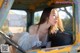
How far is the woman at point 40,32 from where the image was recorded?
329 centimetres

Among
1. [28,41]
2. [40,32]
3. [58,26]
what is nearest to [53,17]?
[58,26]

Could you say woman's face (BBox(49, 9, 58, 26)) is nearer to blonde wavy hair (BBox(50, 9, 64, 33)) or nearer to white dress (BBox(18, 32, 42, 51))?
blonde wavy hair (BBox(50, 9, 64, 33))

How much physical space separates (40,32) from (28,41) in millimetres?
230

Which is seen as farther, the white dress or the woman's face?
the woman's face

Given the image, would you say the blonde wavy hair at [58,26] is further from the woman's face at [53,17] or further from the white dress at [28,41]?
the white dress at [28,41]

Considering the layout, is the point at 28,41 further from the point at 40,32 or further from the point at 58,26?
the point at 58,26

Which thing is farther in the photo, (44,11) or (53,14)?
(44,11)

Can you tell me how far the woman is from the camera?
3.29 meters

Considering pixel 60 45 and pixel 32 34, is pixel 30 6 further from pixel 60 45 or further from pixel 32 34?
pixel 60 45

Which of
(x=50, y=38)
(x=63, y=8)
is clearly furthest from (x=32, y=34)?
(x=63, y=8)

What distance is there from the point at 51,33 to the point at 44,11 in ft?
0.98

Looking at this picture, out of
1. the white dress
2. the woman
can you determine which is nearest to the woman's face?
the woman

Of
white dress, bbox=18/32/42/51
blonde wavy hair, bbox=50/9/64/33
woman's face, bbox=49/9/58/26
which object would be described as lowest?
white dress, bbox=18/32/42/51

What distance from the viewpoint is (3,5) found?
279cm
